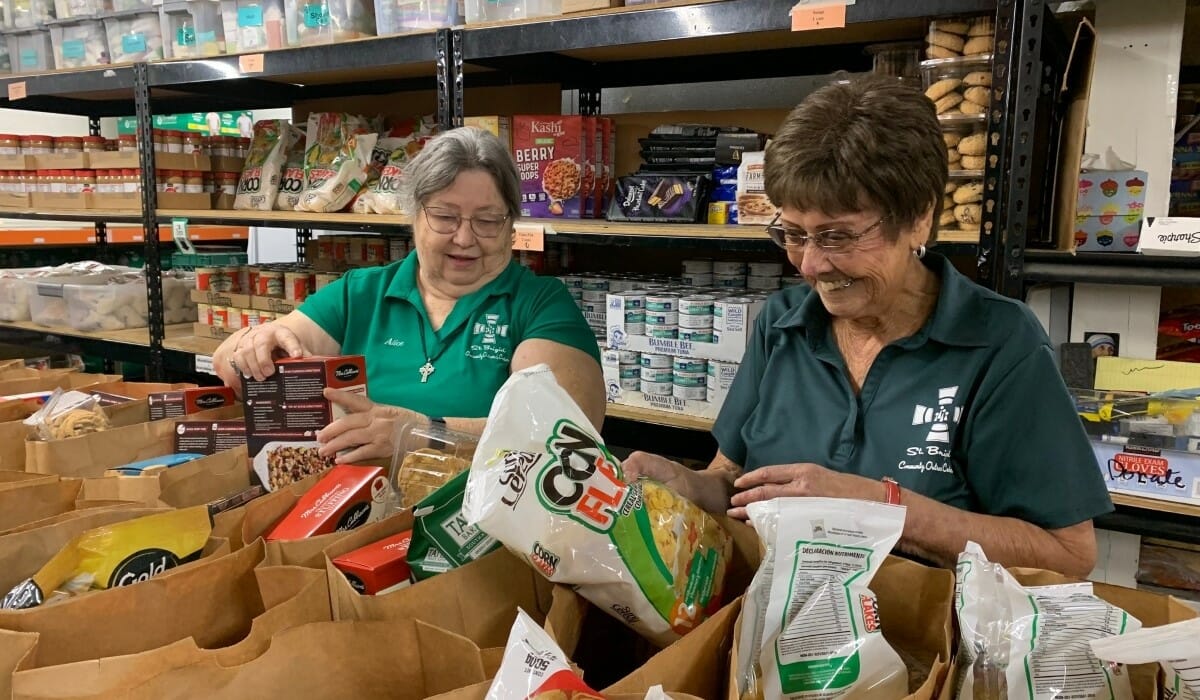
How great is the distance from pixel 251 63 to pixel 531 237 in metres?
1.20

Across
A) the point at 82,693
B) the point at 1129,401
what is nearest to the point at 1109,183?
the point at 1129,401

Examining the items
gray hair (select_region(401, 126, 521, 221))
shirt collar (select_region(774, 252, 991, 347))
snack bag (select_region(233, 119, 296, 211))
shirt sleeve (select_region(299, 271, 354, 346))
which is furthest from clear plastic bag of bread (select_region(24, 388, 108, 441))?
snack bag (select_region(233, 119, 296, 211))

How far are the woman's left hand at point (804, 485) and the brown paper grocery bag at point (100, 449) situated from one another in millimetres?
1030

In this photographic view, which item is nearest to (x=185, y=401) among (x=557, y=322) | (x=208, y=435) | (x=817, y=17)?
(x=208, y=435)

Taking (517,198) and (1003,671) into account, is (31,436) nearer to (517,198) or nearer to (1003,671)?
(517,198)

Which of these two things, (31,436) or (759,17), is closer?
(31,436)

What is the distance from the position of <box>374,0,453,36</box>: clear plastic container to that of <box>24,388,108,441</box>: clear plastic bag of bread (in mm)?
1424

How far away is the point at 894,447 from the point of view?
1.27m

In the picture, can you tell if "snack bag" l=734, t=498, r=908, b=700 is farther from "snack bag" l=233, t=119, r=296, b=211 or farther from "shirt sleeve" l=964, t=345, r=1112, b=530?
"snack bag" l=233, t=119, r=296, b=211

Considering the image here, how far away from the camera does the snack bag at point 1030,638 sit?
2.32 ft

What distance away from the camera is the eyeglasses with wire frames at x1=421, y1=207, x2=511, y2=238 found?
70.6 inches

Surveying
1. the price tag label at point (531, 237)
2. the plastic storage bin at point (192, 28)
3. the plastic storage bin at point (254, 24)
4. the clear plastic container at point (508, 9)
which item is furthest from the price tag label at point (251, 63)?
the price tag label at point (531, 237)

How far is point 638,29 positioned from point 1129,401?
1.39 metres

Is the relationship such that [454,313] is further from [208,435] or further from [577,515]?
[577,515]
